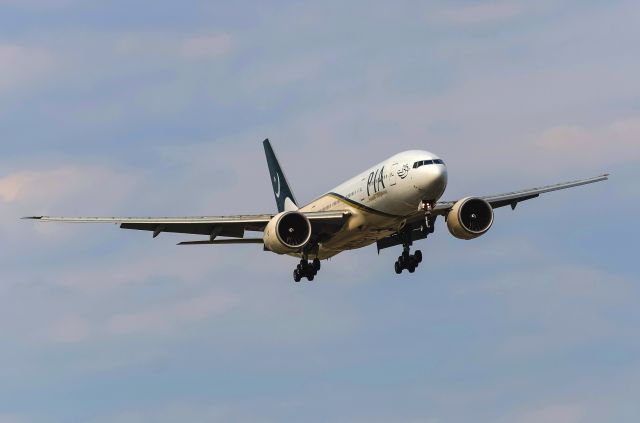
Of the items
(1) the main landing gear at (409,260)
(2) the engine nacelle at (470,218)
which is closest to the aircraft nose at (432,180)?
(2) the engine nacelle at (470,218)

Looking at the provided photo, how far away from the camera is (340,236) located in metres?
61.7

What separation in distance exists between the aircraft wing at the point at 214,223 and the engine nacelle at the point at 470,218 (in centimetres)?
484

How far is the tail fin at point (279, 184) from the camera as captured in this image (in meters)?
73.6

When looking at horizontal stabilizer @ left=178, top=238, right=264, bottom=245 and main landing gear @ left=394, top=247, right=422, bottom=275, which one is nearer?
horizontal stabilizer @ left=178, top=238, right=264, bottom=245

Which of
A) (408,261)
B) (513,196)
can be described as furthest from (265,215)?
(513,196)

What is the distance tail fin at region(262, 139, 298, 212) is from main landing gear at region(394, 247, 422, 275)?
10115 millimetres

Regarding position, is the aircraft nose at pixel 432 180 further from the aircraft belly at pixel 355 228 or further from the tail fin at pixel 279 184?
the tail fin at pixel 279 184

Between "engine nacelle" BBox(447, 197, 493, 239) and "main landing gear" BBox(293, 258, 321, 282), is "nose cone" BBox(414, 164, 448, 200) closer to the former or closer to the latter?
"engine nacelle" BBox(447, 197, 493, 239)

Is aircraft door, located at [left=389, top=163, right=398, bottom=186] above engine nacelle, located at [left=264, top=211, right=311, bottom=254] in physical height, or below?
above

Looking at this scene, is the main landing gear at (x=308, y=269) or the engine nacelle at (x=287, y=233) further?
the main landing gear at (x=308, y=269)

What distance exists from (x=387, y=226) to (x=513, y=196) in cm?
788

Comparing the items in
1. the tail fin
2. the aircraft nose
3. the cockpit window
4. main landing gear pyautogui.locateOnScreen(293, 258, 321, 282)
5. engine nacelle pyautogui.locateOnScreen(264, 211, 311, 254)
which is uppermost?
the tail fin

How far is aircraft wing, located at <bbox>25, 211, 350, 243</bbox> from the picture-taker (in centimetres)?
6072

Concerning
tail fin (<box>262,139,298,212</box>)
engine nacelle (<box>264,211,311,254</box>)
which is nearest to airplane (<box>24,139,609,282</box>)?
engine nacelle (<box>264,211,311,254</box>)
